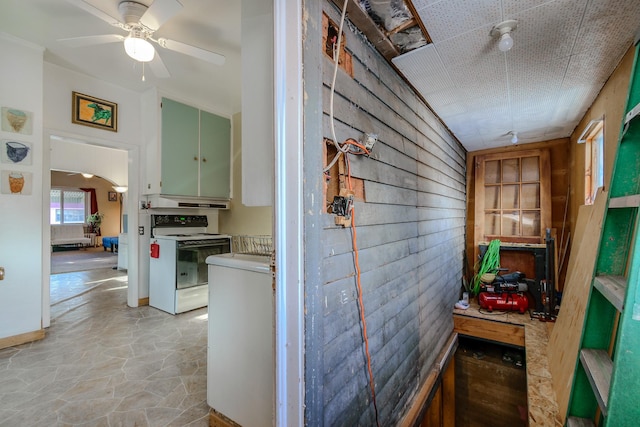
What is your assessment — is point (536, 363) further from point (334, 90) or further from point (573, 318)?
point (334, 90)

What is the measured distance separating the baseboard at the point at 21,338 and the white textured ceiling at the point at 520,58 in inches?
166

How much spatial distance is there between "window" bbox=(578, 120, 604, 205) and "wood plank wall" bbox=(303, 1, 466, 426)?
1558mm

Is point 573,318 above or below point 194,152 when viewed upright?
below

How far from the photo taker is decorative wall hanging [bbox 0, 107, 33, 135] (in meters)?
2.73

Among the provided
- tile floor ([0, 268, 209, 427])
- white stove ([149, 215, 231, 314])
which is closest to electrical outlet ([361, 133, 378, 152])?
tile floor ([0, 268, 209, 427])

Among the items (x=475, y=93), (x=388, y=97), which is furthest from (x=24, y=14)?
(x=475, y=93)

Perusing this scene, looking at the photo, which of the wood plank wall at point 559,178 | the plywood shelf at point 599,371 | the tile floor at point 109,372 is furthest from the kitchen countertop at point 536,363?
the tile floor at point 109,372

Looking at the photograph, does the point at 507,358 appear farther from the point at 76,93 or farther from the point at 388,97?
the point at 76,93

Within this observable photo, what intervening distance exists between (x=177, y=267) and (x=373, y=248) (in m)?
2.90

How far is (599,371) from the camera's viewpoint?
3.32 ft

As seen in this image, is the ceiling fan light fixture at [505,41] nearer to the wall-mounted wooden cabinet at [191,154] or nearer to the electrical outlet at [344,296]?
the electrical outlet at [344,296]

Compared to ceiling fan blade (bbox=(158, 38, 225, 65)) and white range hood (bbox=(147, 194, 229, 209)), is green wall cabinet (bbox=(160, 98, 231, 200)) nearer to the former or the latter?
white range hood (bbox=(147, 194, 229, 209))

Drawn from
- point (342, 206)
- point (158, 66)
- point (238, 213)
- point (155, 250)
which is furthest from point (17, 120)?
point (342, 206)

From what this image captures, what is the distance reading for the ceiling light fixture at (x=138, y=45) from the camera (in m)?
2.37
